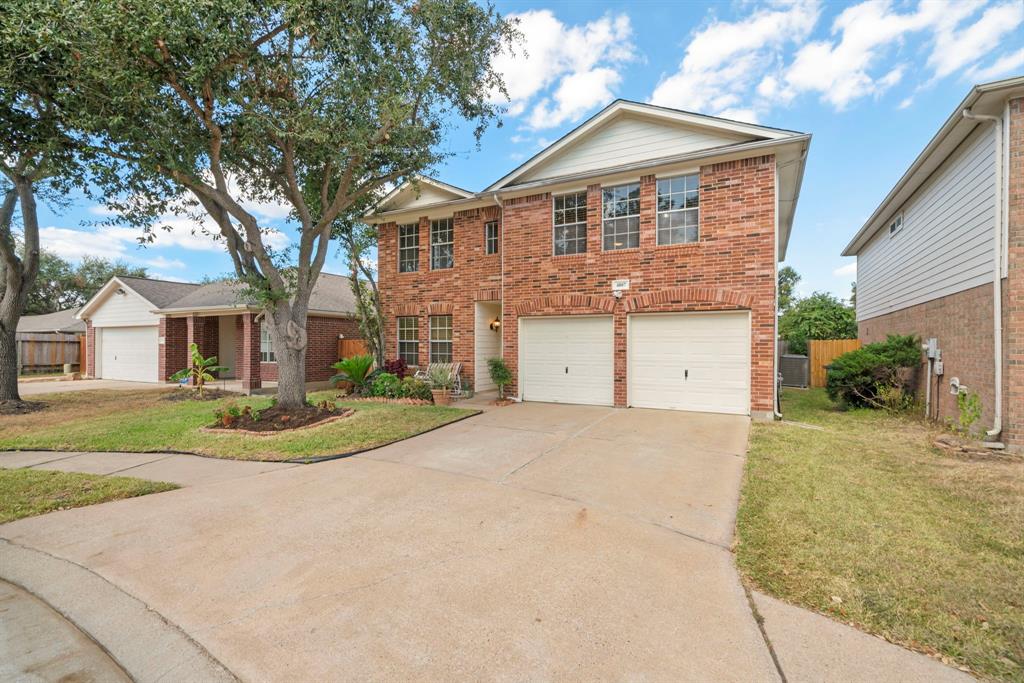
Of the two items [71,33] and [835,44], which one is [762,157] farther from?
[71,33]

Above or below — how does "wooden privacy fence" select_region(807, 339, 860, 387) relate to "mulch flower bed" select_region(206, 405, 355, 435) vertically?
above

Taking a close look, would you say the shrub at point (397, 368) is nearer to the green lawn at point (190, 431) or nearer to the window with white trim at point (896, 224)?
the green lawn at point (190, 431)

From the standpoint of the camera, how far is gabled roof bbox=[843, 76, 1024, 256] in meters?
6.18

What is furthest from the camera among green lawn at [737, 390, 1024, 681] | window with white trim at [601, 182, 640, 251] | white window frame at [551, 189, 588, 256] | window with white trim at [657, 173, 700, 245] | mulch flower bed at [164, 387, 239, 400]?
mulch flower bed at [164, 387, 239, 400]

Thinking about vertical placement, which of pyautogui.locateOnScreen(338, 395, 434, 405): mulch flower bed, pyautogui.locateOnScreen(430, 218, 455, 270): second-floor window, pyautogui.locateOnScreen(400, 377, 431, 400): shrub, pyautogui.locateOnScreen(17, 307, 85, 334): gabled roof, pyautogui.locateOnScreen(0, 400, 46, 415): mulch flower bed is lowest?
pyautogui.locateOnScreen(0, 400, 46, 415): mulch flower bed

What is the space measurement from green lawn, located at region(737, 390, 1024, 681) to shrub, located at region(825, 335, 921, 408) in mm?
4060

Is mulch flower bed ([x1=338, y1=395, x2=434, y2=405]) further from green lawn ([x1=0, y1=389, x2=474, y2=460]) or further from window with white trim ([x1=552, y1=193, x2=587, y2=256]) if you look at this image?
window with white trim ([x1=552, y1=193, x2=587, y2=256])

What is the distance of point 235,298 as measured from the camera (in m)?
15.8

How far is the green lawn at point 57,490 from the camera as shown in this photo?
4.54 m

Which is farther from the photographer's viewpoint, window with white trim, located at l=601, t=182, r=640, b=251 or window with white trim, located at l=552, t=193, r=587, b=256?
window with white trim, located at l=552, t=193, r=587, b=256

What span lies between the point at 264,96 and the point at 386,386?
693cm

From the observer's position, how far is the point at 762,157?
356 inches

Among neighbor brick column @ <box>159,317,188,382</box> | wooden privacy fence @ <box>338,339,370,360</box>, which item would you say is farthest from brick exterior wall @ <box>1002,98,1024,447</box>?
neighbor brick column @ <box>159,317,188,382</box>

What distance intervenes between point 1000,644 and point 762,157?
891 cm
